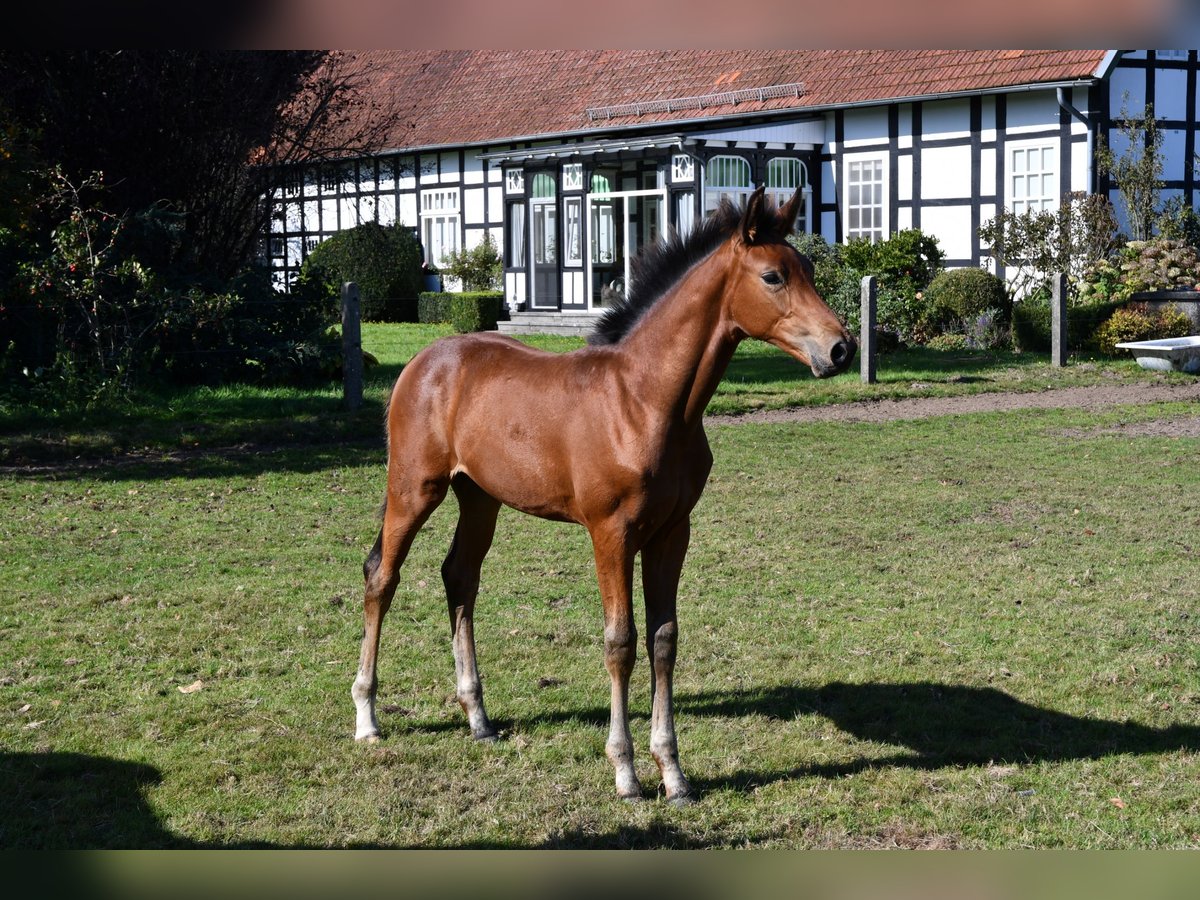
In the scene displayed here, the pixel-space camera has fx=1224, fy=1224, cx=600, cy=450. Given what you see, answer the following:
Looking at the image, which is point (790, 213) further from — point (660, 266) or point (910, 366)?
point (910, 366)

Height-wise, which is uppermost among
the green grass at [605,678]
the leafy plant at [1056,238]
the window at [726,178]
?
the window at [726,178]

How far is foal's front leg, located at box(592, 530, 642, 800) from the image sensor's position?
14.8ft

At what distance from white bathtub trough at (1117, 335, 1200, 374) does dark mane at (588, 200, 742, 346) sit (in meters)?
17.1

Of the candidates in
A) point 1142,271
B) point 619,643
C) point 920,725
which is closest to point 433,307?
point 1142,271

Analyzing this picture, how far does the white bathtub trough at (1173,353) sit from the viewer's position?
1939cm

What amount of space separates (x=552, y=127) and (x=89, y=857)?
31261mm

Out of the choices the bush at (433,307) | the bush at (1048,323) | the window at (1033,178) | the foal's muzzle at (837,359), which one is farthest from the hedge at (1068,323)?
the foal's muzzle at (837,359)

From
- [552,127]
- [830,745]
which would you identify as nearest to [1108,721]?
[830,745]

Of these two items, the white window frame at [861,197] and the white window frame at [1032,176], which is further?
the white window frame at [861,197]

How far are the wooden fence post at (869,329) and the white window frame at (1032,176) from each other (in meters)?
6.58

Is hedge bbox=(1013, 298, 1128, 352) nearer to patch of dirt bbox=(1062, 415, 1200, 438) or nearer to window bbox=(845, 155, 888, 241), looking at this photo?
window bbox=(845, 155, 888, 241)

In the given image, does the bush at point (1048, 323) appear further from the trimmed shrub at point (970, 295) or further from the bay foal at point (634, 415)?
the bay foal at point (634, 415)

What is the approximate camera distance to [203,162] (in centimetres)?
1788
